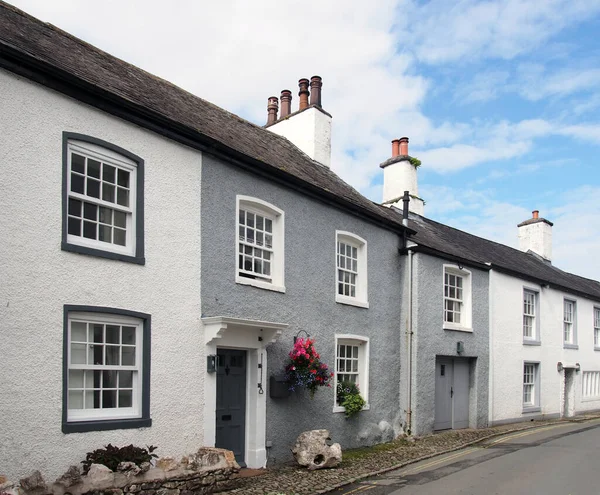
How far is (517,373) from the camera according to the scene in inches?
842

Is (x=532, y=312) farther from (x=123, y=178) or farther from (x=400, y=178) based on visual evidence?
(x=123, y=178)

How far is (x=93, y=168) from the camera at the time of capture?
9.93 m

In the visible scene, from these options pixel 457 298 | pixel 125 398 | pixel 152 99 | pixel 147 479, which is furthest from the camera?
pixel 457 298

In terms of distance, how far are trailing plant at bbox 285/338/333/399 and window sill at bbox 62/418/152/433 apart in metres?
3.52

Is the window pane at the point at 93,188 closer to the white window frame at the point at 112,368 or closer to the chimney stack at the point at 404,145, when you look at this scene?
the white window frame at the point at 112,368

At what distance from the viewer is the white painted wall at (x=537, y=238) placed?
95.6 ft

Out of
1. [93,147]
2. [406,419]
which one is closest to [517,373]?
[406,419]

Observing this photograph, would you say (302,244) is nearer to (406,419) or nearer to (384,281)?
(384,281)

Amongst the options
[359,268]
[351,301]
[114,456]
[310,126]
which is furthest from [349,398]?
[310,126]

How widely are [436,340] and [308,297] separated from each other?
5548mm

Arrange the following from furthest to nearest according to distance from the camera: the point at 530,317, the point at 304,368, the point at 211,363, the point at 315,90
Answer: the point at 530,317
the point at 315,90
the point at 304,368
the point at 211,363

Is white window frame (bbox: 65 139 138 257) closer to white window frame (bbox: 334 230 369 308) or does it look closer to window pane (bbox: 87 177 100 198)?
window pane (bbox: 87 177 100 198)

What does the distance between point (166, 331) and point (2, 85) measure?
14.3 feet

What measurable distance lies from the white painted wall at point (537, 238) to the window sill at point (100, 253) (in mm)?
22939
